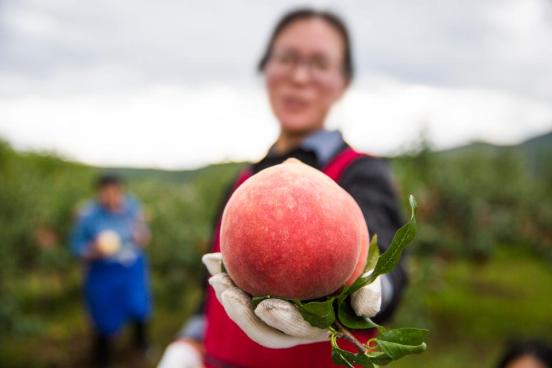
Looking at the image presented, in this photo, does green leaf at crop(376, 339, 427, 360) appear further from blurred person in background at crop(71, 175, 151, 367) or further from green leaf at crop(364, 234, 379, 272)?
blurred person in background at crop(71, 175, 151, 367)

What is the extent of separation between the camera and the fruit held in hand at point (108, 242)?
484 cm

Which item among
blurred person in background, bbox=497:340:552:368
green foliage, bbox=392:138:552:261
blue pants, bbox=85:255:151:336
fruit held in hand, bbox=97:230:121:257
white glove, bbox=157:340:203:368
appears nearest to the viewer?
white glove, bbox=157:340:203:368

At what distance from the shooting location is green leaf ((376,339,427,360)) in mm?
794

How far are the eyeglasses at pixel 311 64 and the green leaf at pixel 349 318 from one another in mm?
922

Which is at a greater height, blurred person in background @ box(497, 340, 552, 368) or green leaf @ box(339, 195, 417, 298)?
green leaf @ box(339, 195, 417, 298)

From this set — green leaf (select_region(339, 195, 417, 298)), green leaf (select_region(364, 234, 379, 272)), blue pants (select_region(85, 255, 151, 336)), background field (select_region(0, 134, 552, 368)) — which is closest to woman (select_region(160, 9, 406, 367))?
green leaf (select_region(364, 234, 379, 272))

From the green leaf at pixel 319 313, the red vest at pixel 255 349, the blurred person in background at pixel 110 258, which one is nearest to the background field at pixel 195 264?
the blurred person in background at pixel 110 258

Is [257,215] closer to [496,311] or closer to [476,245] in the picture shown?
[476,245]

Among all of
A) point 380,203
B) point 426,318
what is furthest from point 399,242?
point 426,318

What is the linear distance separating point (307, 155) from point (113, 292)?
4308 mm

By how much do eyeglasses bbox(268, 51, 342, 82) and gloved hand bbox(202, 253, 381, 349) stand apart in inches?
33.8

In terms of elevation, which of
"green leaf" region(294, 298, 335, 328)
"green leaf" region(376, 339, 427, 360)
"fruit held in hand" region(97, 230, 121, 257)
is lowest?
"fruit held in hand" region(97, 230, 121, 257)

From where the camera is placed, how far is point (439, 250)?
6.81 m

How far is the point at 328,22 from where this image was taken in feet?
5.60
